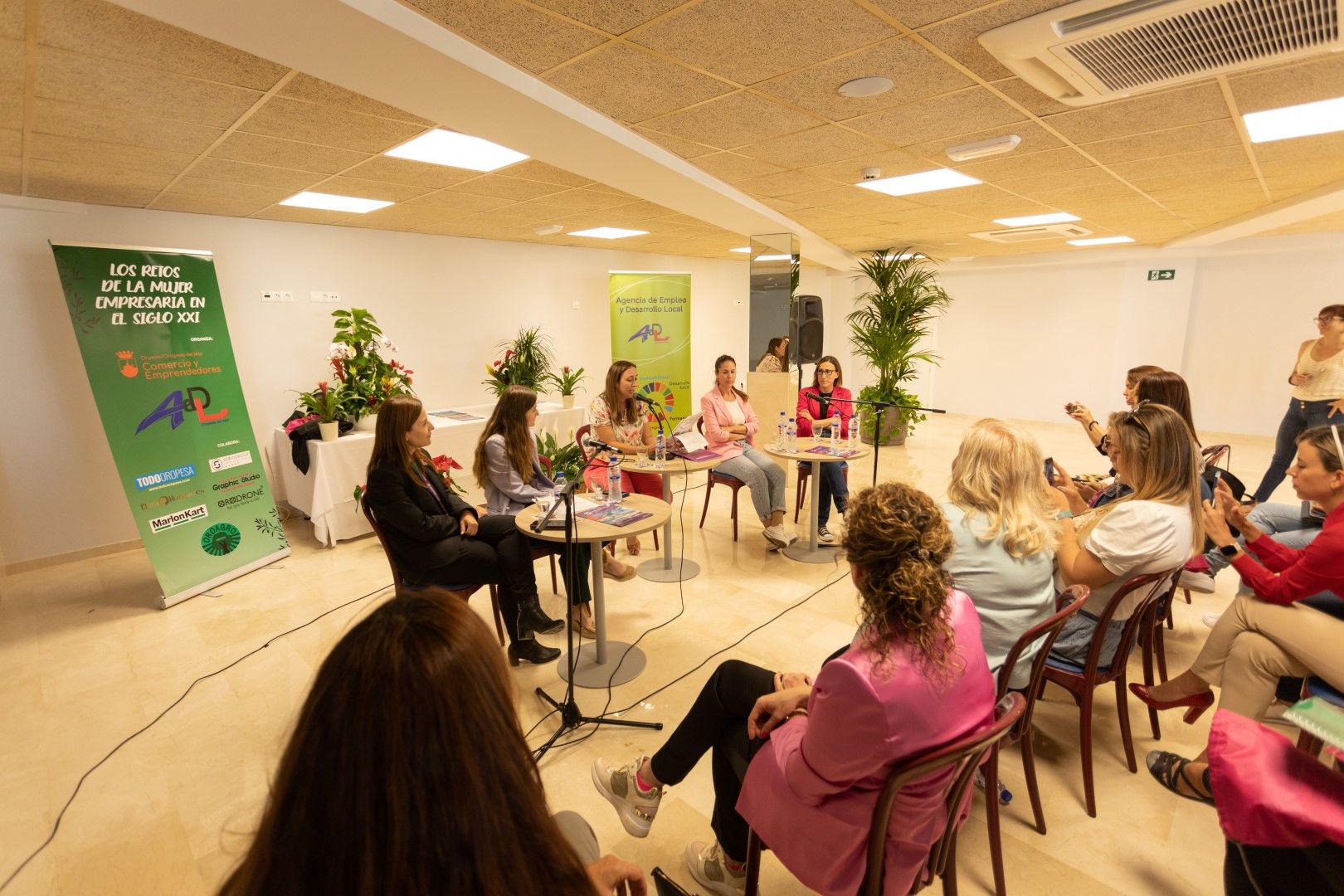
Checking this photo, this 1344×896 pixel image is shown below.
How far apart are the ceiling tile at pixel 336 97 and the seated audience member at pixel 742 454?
101 inches

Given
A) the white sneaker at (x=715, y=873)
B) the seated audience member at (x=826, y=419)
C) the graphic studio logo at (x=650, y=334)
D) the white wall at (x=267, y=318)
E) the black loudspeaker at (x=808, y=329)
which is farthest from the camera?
the graphic studio logo at (x=650, y=334)

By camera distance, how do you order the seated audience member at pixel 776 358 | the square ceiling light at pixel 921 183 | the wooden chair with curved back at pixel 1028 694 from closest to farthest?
the wooden chair with curved back at pixel 1028 694 < the square ceiling light at pixel 921 183 < the seated audience member at pixel 776 358

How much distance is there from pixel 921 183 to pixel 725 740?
3.89 meters

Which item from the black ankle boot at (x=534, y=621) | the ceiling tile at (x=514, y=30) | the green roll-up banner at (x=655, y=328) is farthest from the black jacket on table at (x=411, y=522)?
the green roll-up banner at (x=655, y=328)

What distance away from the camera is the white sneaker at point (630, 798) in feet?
6.19

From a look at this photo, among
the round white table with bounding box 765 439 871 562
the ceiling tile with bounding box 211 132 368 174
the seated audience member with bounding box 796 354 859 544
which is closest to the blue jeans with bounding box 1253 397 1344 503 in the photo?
the seated audience member with bounding box 796 354 859 544

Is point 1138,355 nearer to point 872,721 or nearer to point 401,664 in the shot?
point 872,721

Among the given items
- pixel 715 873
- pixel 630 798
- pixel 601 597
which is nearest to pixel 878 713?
pixel 715 873

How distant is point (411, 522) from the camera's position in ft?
8.65

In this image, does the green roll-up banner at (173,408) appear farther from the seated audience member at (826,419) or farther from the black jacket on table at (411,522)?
the seated audience member at (826,419)

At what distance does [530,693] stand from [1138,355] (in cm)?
914

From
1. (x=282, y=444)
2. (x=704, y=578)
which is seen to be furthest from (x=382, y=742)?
(x=282, y=444)

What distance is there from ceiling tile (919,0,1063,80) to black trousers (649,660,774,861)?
2.02 m

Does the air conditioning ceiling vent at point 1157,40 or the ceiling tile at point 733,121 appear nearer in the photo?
the air conditioning ceiling vent at point 1157,40
